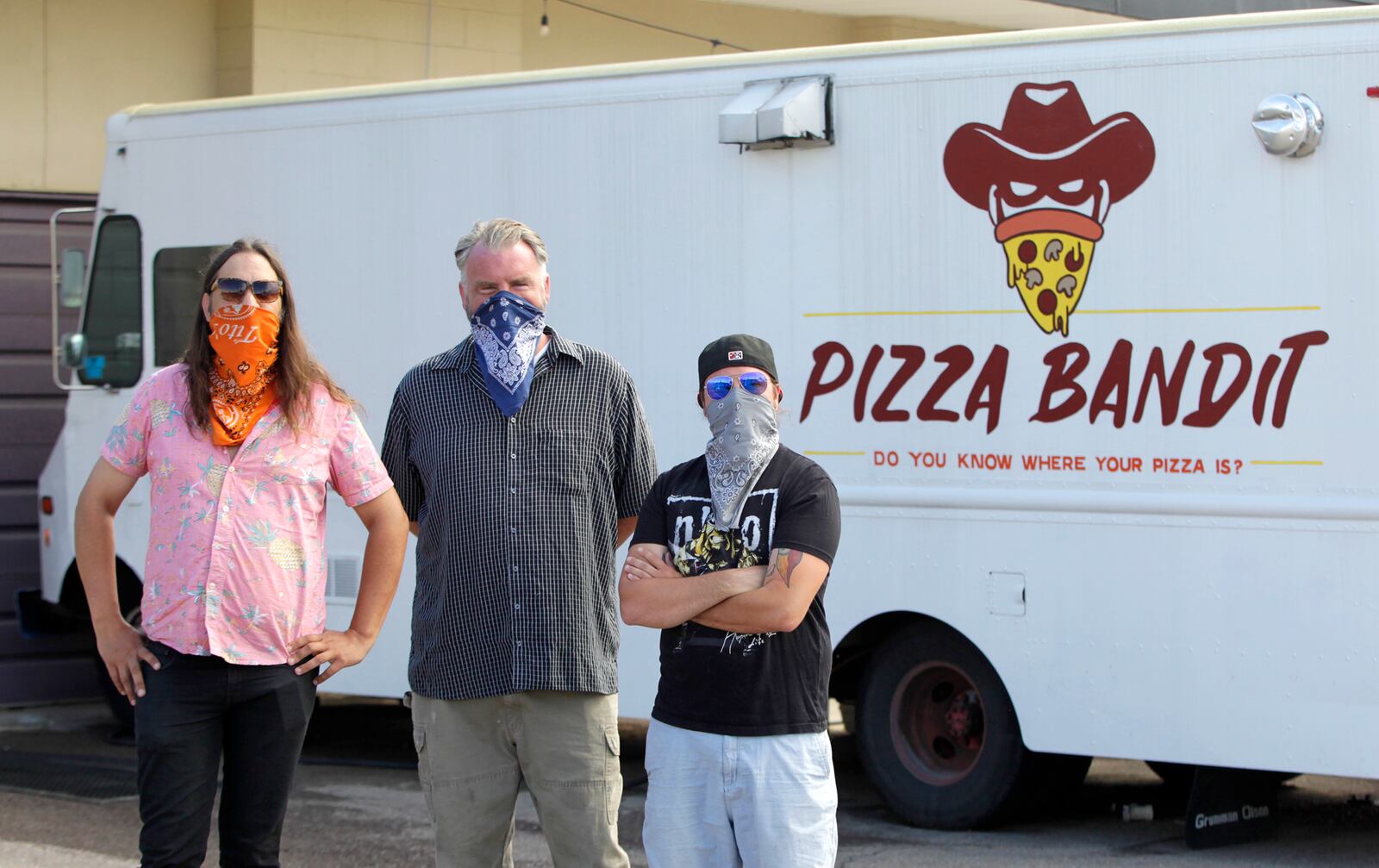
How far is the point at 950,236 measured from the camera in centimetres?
656

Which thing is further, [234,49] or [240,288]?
[234,49]

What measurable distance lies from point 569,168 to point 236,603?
3.71 m

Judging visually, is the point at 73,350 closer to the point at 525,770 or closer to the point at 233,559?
the point at 233,559

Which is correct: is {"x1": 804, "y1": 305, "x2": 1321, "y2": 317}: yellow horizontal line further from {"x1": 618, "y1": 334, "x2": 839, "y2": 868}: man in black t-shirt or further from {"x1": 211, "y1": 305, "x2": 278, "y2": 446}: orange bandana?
{"x1": 211, "y1": 305, "x2": 278, "y2": 446}: orange bandana

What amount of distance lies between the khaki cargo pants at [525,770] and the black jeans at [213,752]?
37cm

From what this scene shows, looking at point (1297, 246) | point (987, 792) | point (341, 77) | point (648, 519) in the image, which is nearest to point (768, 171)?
point (1297, 246)

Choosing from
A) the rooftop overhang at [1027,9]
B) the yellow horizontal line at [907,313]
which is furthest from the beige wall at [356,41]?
the yellow horizontal line at [907,313]

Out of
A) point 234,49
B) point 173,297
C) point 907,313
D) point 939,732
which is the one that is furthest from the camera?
point 234,49

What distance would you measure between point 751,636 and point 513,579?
59 cm

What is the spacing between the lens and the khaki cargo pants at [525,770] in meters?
3.91

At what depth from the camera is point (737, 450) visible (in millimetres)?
3781

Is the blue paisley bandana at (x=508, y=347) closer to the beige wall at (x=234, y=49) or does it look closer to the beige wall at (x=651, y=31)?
the beige wall at (x=234, y=49)

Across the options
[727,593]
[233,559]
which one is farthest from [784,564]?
[233,559]

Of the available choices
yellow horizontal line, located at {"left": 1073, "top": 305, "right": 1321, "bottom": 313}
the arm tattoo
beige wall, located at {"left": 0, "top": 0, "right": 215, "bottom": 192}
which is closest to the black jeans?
the arm tattoo
